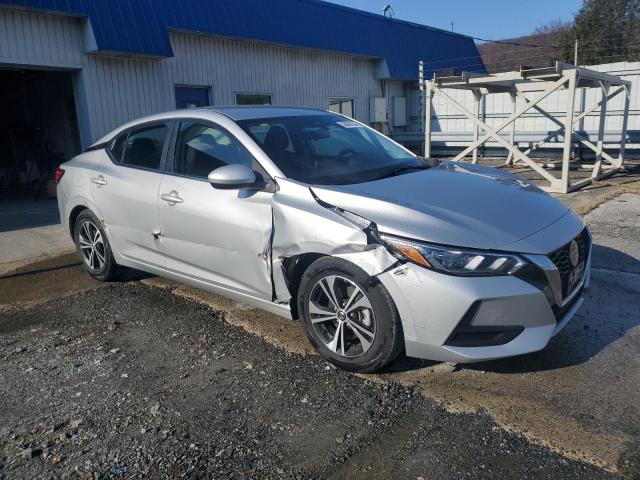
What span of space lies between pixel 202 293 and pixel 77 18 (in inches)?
326

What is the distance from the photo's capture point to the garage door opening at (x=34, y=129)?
14.2m

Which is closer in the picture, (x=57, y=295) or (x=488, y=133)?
(x=57, y=295)

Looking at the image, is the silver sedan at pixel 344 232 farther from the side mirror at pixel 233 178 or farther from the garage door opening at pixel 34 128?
the garage door opening at pixel 34 128

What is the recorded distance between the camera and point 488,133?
428 inches

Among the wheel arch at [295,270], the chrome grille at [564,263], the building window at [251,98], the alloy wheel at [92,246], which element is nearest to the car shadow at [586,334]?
the chrome grille at [564,263]

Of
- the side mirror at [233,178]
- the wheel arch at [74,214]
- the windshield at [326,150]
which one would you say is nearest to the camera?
the side mirror at [233,178]

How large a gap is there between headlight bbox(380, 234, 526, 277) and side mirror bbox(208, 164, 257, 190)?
1.25 metres

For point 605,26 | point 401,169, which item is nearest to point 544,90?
point 401,169

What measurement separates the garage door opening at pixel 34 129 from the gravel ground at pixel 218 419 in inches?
418

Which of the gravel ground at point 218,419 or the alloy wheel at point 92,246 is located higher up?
the alloy wheel at point 92,246

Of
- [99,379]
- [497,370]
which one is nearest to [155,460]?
[99,379]

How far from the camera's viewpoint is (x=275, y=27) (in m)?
14.5

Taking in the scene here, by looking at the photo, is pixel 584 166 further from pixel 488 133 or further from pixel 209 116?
pixel 209 116

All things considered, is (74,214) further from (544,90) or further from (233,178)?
(544,90)
